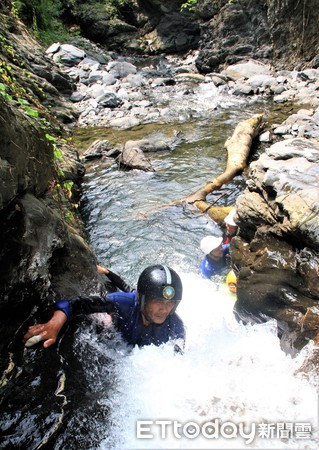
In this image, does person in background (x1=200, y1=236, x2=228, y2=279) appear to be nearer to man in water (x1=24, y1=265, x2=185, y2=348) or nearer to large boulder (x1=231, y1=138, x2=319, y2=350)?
large boulder (x1=231, y1=138, x2=319, y2=350)

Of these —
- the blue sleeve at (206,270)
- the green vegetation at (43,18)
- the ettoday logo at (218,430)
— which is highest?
the green vegetation at (43,18)

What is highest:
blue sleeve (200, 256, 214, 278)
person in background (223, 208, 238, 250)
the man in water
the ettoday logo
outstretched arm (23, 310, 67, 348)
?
outstretched arm (23, 310, 67, 348)

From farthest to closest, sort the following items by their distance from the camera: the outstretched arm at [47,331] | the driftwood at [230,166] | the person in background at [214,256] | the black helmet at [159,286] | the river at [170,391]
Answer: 1. the driftwood at [230,166]
2. the person in background at [214,256]
3. the black helmet at [159,286]
4. the outstretched arm at [47,331]
5. the river at [170,391]

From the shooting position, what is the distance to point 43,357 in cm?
277

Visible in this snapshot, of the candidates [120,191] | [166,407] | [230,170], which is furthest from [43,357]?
[230,170]

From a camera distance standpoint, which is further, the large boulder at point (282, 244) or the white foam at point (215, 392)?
the large boulder at point (282, 244)

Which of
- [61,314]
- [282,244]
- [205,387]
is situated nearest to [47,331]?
[61,314]

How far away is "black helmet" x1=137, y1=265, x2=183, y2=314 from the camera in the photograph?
10.6ft

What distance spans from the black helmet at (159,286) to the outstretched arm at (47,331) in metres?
0.76

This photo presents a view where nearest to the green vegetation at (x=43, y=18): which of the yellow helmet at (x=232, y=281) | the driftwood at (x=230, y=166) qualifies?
the driftwood at (x=230, y=166)

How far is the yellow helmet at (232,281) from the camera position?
5.43m

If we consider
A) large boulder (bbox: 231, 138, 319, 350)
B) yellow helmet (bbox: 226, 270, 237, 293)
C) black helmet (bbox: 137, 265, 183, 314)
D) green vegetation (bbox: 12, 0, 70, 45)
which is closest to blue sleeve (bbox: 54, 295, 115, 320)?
black helmet (bbox: 137, 265, 183, 314)

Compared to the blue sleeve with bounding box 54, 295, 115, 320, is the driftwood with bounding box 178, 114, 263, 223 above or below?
below

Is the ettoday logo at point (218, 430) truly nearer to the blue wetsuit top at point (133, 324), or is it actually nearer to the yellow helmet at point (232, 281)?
the blue wetsuit top at point (133, 324)
